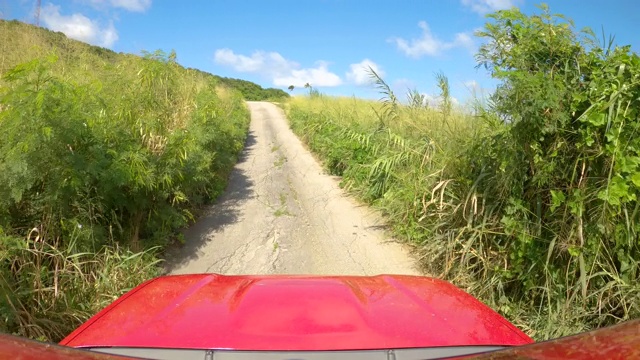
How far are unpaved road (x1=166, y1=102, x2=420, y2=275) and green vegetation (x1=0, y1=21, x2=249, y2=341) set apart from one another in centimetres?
64

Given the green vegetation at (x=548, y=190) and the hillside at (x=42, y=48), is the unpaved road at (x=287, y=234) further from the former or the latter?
the hillside at (x=42, y=48)

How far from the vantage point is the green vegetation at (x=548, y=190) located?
4.24 metres

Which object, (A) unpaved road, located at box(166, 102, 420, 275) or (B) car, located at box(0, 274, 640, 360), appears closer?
(B) car, located at box(0, 274, 640, 360)

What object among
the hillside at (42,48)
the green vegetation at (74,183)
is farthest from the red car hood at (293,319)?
the hillside at (42,48)

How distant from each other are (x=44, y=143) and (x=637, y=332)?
15.5 feet

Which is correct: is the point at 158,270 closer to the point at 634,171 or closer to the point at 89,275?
the point at 89,275

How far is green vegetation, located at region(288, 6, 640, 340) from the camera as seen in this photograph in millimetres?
4238

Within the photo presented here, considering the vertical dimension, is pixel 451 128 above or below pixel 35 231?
above

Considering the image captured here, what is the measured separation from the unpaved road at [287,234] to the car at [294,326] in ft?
14.9

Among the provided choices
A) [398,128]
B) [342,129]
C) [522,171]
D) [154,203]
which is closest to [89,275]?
[154,203]

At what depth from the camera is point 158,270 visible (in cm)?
625

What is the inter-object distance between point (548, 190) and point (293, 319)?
3.88 m

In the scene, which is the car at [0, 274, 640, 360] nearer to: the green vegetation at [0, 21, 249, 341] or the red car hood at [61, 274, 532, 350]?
the red car hood at [61, 274, 532, 350]

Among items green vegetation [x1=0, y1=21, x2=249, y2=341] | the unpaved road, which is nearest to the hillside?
green vegetation [x1=0, y1=21, x2=249, y2=341]
